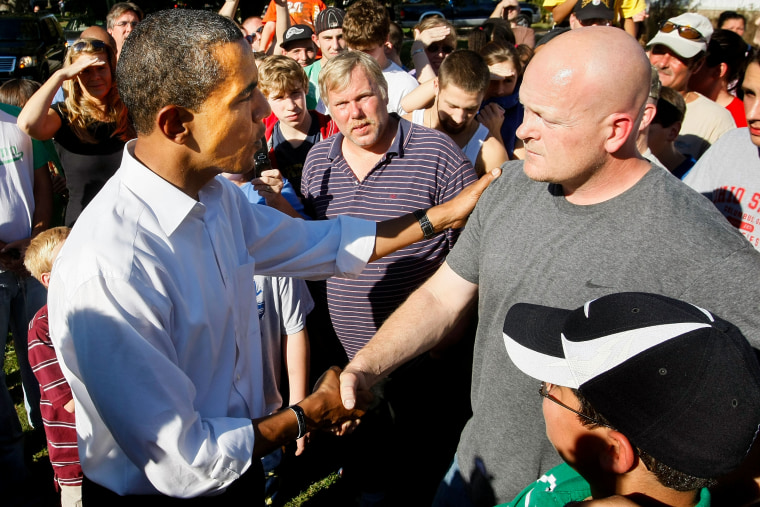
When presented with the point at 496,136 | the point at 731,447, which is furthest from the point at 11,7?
the point at 731,447

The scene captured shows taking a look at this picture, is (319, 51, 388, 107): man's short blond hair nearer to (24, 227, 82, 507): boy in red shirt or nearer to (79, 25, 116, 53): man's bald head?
(24, 227, 82, 507): boy in red shirt

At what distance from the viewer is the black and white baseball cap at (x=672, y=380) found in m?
1.33

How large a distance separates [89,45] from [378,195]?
106 inches

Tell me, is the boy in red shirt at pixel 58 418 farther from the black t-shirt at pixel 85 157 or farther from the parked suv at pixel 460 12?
the parked suv at pixel 460 12

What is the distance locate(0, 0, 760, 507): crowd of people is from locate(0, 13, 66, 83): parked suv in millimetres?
13577

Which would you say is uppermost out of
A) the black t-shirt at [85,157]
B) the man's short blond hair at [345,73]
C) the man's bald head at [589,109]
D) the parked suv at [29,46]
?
the man's bald head at [589,109]

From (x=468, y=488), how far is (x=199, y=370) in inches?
46.8

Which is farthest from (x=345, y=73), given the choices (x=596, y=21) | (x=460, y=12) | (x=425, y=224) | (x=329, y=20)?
(x=460, y=12)

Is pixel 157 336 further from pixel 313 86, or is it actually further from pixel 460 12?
pixel 460 12

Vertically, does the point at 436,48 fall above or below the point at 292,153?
below

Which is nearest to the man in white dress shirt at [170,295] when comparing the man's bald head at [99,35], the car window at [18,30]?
the man's bald head at [99,35]

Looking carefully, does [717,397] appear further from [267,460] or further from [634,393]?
[267,460]

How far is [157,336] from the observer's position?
72.0 inches

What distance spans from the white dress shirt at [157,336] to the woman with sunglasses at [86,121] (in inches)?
110
